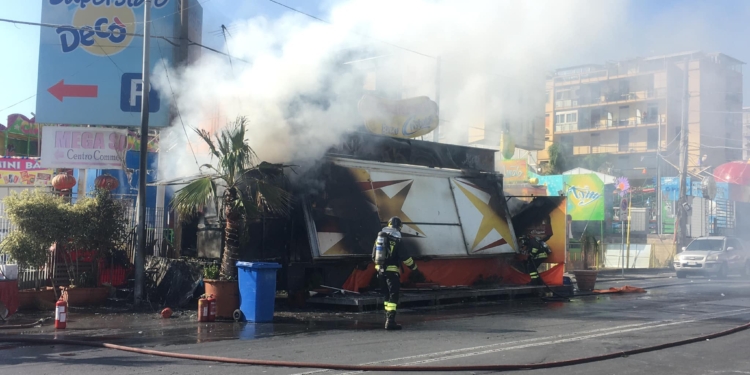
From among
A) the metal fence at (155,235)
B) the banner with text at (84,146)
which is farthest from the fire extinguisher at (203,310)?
the banner with text at (84,146)

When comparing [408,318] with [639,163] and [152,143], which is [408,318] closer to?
[152,143]

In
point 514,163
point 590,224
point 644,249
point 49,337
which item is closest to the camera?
point 49,337

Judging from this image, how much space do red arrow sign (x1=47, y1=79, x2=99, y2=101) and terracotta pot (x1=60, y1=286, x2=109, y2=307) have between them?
7.62 metres

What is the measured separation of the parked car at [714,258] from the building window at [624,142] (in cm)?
602

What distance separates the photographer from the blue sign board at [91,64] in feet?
60.6

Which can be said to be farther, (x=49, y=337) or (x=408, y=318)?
(x=408, y=318)

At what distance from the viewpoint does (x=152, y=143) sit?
20.3 metres

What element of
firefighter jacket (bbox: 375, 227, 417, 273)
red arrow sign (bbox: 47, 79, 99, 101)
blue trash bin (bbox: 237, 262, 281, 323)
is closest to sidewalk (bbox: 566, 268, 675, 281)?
firefighter jacket (bbox: 375, 227, 417, 273)

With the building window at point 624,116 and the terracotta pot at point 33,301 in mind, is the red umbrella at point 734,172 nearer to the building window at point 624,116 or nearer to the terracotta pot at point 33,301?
the building window at point 624,116

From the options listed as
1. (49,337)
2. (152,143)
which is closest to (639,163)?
(152,143)

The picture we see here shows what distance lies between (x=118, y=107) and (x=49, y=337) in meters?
10.9

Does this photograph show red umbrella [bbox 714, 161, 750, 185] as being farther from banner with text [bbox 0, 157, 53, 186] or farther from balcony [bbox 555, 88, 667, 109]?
banner with text [bbox 0, 157, 53, 186]

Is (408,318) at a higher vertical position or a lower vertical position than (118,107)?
lower

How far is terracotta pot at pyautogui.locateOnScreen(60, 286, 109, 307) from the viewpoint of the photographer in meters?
12.5
